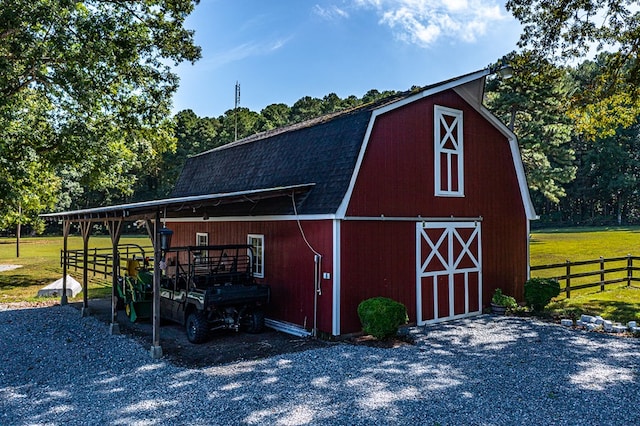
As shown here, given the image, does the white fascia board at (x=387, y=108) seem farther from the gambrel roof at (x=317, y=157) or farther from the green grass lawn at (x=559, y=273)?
the green grass lawn at (x=559, y=273)

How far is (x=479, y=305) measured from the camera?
38.4ft

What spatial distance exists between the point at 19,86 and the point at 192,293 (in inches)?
323

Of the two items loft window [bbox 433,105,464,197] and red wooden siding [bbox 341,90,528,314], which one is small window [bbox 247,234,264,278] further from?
loft window [bbox 433,105,464,197]

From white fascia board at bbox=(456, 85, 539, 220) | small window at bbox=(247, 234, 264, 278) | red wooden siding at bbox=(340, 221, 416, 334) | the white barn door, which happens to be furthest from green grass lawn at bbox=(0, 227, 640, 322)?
red wooden siding at bbox=(340, 221, 416, 334)

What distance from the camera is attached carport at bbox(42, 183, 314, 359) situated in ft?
26.9

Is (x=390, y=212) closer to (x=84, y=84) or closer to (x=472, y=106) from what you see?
(x=472, y=106)

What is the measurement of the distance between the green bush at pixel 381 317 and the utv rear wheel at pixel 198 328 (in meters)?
3.24

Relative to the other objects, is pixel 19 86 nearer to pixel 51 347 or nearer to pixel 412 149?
pixel 51 347

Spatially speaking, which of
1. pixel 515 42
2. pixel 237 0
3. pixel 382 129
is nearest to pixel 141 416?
pixel 382 129

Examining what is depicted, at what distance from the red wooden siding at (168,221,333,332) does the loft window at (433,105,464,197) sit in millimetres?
3624

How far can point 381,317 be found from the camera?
8.56m

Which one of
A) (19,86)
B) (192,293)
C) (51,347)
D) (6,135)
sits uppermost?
(19,86)

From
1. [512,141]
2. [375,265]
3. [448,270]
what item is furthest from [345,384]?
[512,141]

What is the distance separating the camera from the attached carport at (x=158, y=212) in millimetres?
8211
